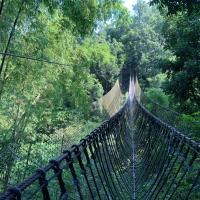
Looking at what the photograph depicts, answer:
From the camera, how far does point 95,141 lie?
2.12 metres

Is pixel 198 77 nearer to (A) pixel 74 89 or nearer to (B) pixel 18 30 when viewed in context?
(A) pixel 74 89

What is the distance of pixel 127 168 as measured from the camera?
3.45 meters

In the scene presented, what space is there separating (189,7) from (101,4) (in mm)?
2207

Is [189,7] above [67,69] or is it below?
above

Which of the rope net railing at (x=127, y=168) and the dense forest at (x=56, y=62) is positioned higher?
the dense forest at (x=56, y=62)

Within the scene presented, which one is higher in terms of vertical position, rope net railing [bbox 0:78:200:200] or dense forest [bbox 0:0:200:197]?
dense forest [bbox 0:0:200:197]

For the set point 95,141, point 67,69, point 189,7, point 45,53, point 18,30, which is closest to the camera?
point 95,141

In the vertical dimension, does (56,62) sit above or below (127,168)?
above

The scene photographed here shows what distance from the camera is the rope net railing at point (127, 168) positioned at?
47.7 inches

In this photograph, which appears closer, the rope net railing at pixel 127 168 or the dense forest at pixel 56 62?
the rope net railing at pixel 127 168

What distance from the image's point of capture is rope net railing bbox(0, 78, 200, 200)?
1.21m

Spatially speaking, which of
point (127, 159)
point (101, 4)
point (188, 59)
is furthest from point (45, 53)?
point (127, 159)

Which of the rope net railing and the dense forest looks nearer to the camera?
the rope net railing

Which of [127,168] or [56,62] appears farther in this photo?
[56,62]
